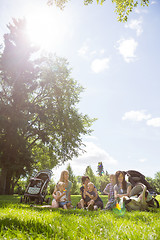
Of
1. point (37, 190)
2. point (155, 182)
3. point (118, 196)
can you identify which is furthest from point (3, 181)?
point (155, 182)

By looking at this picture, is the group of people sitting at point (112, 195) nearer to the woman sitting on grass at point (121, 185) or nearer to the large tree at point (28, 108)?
the woman sitting on grass at point (121, 185)

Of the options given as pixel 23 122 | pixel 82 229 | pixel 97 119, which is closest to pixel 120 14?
pixel 82 229

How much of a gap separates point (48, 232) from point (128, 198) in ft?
14.4

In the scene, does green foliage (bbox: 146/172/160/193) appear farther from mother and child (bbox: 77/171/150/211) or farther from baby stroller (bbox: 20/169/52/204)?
mother and child (bbox: 77/171/150/211)

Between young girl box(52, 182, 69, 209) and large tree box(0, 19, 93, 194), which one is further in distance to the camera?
large tree box(0, 19, 93, 194)

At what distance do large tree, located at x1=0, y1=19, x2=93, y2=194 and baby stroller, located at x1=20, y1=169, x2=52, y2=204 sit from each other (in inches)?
286

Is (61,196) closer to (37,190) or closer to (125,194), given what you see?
(125,194)

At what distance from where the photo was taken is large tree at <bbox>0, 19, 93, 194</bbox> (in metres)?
17.4

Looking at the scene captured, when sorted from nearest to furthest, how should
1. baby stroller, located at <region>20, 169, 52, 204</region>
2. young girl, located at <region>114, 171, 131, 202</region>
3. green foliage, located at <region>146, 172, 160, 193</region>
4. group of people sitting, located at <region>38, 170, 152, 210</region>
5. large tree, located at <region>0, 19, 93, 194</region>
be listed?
group of people sitting, located at <region>38, 170, 152, 210</region> < young girl, located at <region>114, 171, 131, 202</region> < baby stroller, located at <region>20, 169, 52, 204</region> < large tree, located at <region>0, 19, 93, 194</region> < green foliage, located at <region>146, 172, 160, 193</region>

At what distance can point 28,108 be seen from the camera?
18344 millimetres

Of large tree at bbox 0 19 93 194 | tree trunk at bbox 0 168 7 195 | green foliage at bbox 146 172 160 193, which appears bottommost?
green foliage at bbox 146 172 160 193

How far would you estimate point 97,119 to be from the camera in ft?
85.7

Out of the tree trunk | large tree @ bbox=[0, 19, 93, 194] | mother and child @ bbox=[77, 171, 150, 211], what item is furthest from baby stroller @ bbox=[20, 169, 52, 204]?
the tree trunk

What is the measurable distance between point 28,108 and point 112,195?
13566 mm
